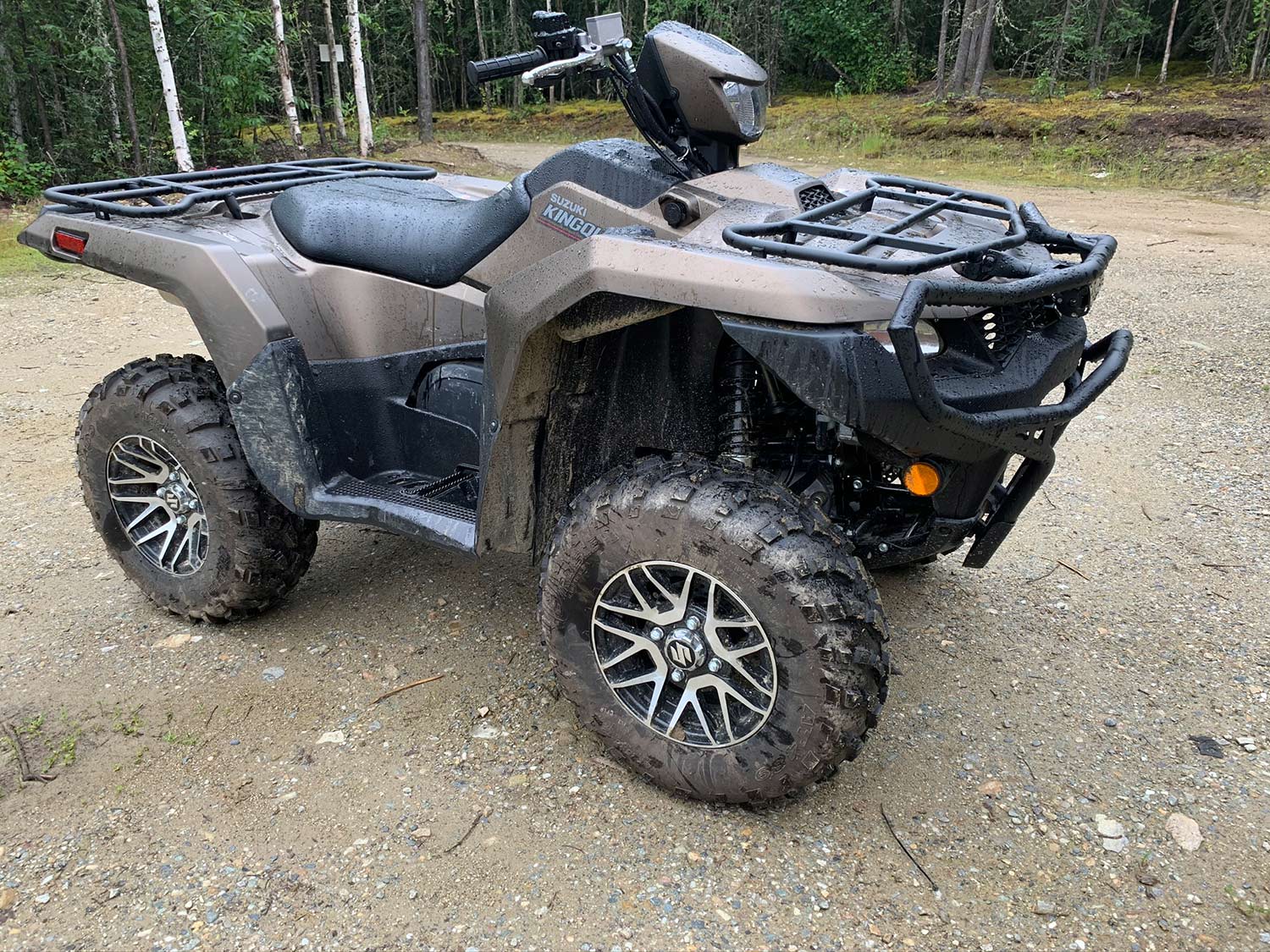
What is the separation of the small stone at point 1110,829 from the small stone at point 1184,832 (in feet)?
0.39

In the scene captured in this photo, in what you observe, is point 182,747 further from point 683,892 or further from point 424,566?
point 683,892

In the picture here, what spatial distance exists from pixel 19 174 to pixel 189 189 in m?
12.9

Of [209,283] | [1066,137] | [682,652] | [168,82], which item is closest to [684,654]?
[682,652]

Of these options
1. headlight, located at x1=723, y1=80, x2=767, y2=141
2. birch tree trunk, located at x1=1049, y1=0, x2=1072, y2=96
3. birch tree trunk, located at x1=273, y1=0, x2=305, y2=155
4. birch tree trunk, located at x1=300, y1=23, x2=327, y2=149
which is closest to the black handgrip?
headlight, located at x1=723, y1=80, x2=767, y2=141

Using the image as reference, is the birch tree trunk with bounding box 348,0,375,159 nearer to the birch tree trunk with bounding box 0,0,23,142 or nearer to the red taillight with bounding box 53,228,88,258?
the birch tree trunk with bounding box 0,0,23,142

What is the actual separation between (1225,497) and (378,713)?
386 cm

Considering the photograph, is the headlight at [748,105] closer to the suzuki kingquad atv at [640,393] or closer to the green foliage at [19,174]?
the suzuki kingquad atv at [640,393]

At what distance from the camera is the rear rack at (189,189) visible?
3.16 meters

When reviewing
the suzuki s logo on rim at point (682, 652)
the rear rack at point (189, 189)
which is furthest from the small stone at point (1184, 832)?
the rear rack at point (189, 189)

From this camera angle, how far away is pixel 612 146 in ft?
8.77

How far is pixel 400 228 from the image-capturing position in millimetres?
2887

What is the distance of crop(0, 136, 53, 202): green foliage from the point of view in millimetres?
13320

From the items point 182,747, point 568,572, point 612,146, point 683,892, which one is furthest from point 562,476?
point 182,747

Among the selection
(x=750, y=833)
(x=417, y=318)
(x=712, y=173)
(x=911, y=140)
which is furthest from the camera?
(x=911, y=140)
